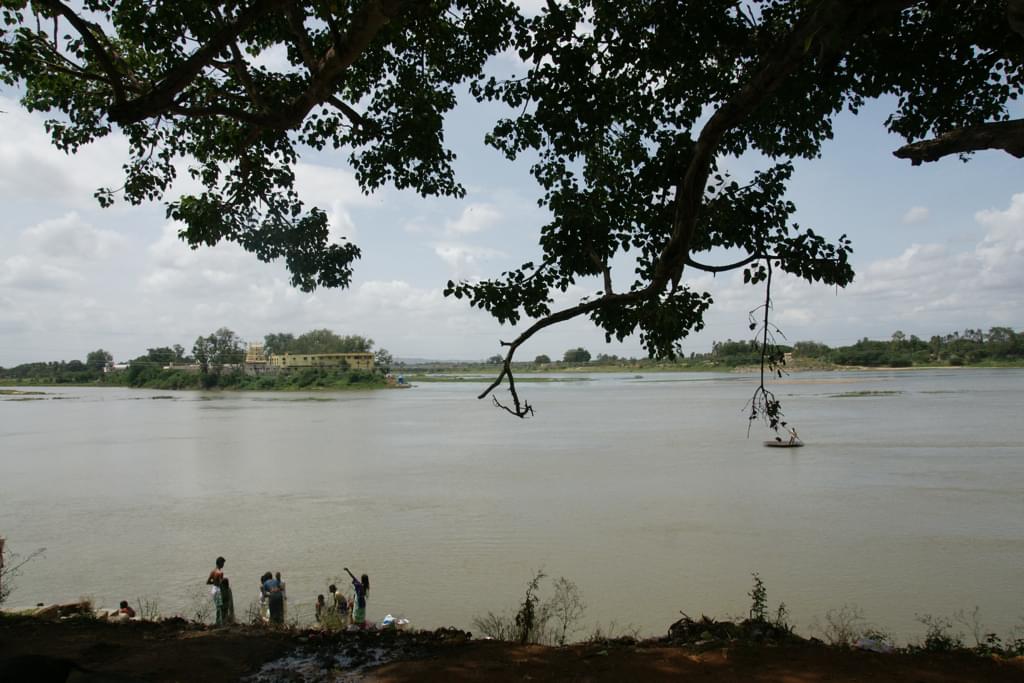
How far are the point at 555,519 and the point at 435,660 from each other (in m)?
8.50

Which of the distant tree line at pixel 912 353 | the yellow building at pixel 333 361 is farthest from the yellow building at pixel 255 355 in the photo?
the distant tree line at pixel 912 353

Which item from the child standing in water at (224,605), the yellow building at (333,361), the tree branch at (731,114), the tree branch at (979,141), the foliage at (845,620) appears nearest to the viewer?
the tree branch at (731,114)

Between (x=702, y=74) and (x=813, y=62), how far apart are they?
28.4 inches

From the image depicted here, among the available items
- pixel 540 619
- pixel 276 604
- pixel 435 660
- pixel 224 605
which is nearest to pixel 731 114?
pixel 435 660

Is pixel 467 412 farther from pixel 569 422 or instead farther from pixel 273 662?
pixel 273 662

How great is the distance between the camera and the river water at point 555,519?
8.56 metres

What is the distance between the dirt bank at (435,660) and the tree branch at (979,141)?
2.61m

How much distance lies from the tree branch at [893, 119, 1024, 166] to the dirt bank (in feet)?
8.57

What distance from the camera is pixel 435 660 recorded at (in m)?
3.97

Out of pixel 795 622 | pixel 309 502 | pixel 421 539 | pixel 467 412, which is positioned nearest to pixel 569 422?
pixel 467 412

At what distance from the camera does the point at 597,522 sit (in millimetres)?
12031

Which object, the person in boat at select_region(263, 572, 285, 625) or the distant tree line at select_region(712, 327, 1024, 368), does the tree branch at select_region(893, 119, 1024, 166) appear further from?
the distant tree line at select_region(712, 327, 1024, 368)

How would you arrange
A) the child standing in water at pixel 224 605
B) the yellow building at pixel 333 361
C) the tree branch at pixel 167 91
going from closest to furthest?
1. the tree branch at pixel 167 91
2. the child standing in water at pixel 224 605
3. the yellow building at pixel 333 361

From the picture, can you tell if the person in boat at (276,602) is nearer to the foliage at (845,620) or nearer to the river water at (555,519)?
the river water at (555,519)
